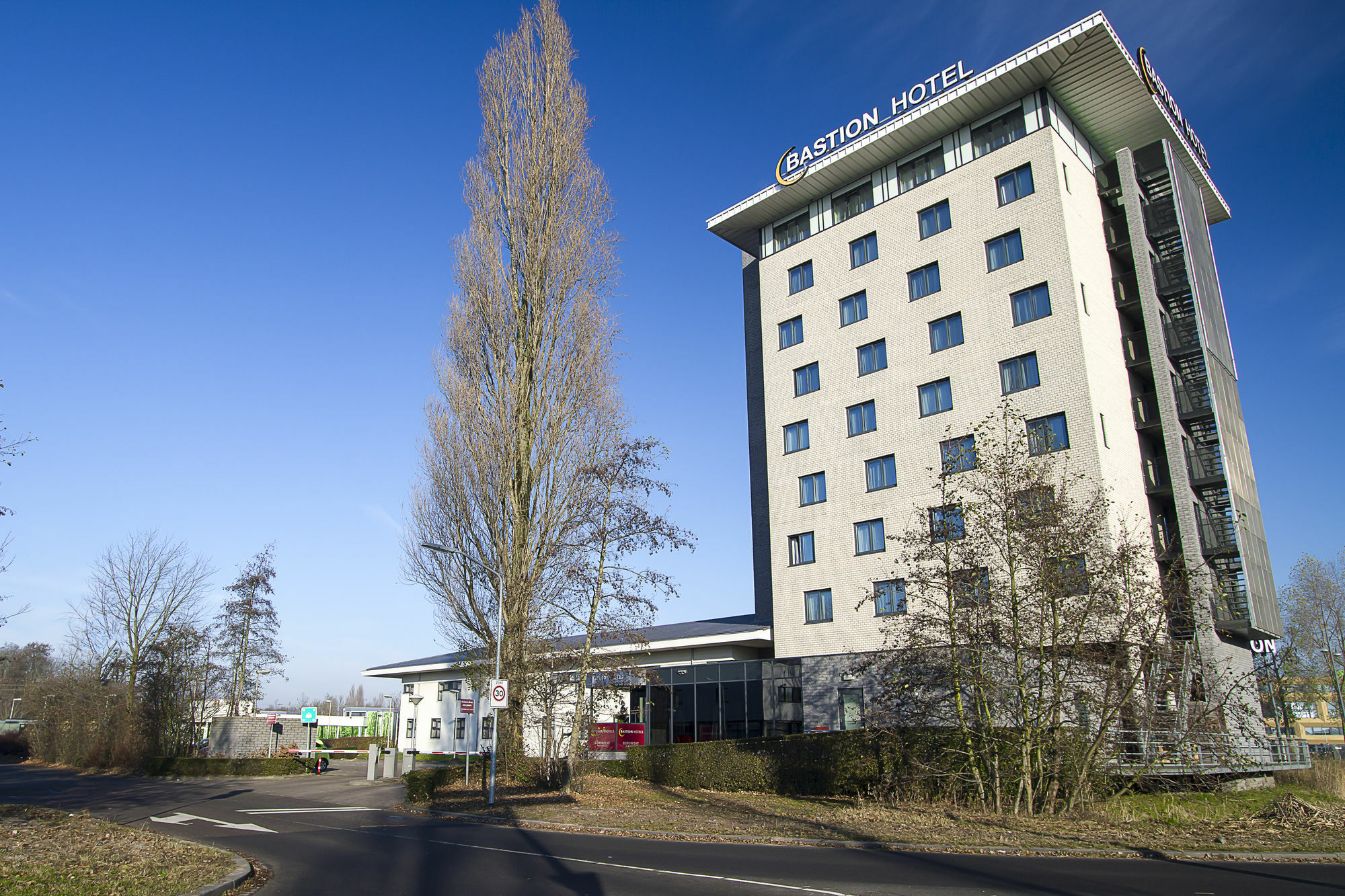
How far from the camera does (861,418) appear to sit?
33.7 metres

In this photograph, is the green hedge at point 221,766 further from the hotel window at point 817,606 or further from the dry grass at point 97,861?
the hotel window at point 817,606

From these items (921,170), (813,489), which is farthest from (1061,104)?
(813,489)

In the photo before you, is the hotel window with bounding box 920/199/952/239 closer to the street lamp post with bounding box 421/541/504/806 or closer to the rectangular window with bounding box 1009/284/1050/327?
the rectangular window with bounding box 1009/284/1050/327

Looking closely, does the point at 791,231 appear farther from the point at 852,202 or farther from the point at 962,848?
the point at 962,848

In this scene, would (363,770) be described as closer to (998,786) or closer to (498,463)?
(498,463)

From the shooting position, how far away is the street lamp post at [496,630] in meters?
20.2

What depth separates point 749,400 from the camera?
40.6 metres

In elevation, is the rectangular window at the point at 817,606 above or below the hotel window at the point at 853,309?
below

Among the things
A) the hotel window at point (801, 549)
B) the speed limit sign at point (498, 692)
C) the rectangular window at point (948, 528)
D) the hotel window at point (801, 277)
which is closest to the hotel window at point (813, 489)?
the hotel window at point (801, 549)

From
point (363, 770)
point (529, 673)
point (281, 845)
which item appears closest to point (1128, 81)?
point (529, 673)

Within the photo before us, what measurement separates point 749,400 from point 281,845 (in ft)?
96.6

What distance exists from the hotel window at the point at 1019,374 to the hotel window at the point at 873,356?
4.80 metres

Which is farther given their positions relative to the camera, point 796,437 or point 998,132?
point 796,437

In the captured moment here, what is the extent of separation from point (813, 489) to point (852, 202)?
A: 498 inches
